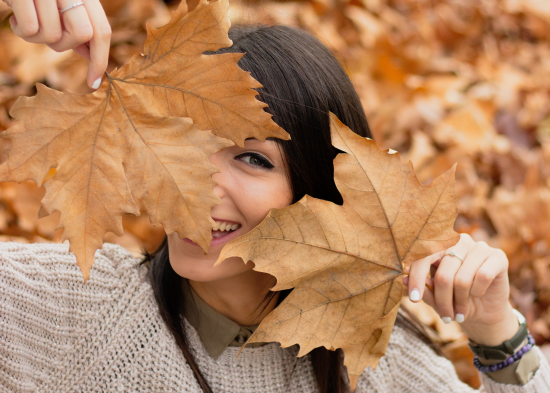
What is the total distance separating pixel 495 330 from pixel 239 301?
0.55 meters

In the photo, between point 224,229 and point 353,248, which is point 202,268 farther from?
point 353,248

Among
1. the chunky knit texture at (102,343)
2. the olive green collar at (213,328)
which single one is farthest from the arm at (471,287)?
the olive green collar at (213,328)

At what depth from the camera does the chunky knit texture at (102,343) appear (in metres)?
0.90

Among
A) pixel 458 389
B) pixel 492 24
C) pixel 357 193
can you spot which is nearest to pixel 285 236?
pixel 357 193

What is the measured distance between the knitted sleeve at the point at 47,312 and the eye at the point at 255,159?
1.35ft

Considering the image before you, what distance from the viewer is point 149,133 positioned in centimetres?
56

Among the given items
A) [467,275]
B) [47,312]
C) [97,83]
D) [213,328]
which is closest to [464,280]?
[467,275]

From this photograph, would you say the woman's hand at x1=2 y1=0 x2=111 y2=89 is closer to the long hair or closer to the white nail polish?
the white nail polish

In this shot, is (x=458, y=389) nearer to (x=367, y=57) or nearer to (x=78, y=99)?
(x=78, y=99)

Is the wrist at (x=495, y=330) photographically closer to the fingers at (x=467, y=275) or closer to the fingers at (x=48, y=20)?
the fingers at (x=467, y=275)

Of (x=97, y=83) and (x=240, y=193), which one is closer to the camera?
(x=97, y=83)

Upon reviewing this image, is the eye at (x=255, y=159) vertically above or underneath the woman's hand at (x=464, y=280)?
above

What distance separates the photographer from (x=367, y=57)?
90.6 inches

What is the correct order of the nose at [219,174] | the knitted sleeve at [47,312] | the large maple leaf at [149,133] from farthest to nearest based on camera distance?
1. the knitted sleeve at [47,312]
2. the nose at [219,174]
3. the large maple leaf at [149,133]
